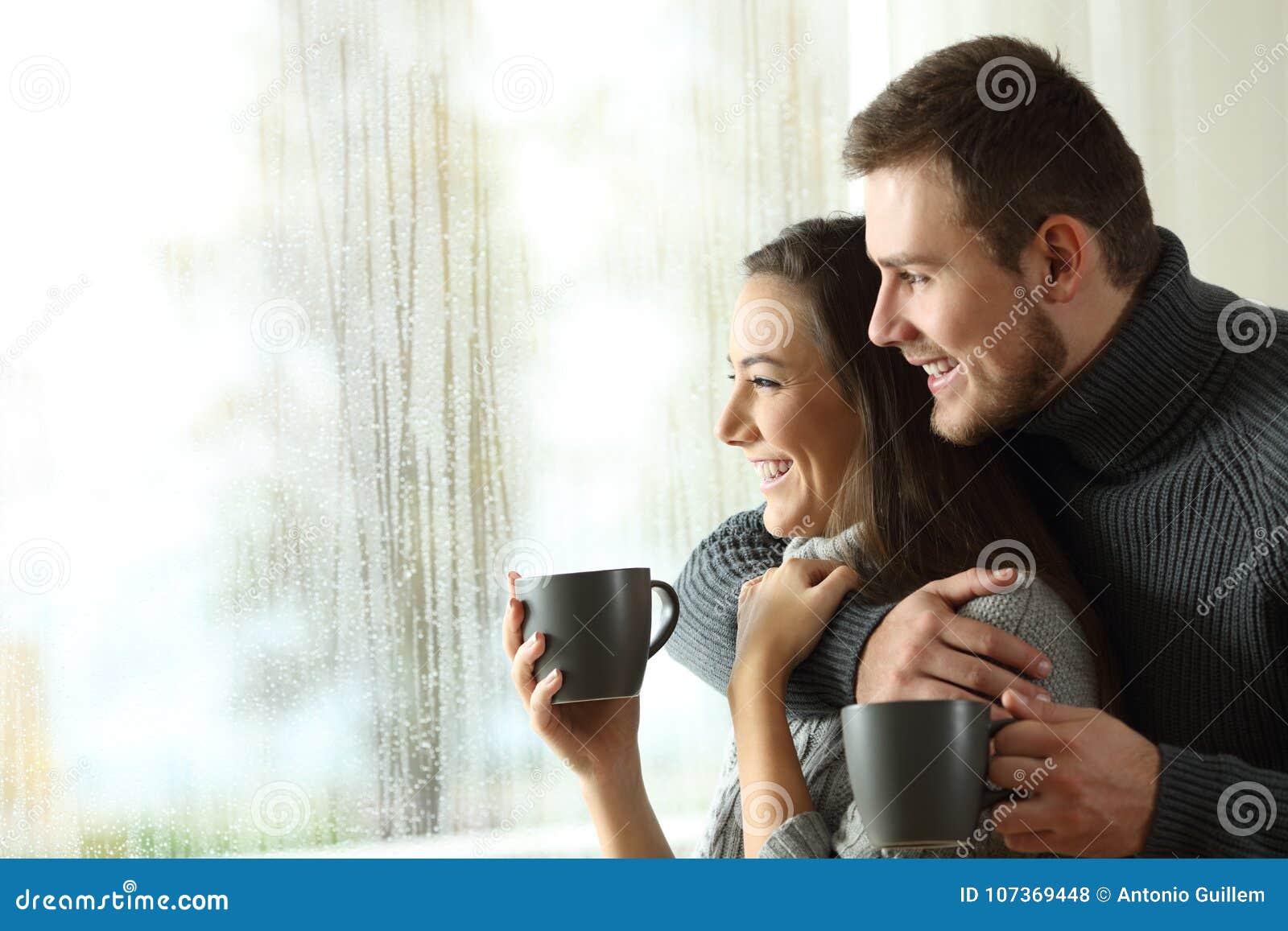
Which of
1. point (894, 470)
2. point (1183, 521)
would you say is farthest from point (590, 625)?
point (1183, 521)

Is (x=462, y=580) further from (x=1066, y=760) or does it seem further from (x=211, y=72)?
(x=1066, y=760)

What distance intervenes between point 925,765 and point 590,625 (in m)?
0.26

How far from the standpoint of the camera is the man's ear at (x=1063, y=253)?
96cm

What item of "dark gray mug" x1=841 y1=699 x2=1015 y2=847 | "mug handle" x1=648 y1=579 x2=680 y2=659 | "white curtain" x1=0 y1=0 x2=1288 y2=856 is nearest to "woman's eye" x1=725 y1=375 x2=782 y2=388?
"mug handle" x1=648 y1=579 x2=680 y2=659

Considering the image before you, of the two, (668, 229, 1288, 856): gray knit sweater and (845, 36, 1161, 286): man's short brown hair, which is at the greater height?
(845, 36, 1161, 286): man's short brown hair

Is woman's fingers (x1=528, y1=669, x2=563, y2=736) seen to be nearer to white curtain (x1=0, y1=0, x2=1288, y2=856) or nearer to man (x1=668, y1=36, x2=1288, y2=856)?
man (x1=668, y1=36, x2=1288, y2=856)

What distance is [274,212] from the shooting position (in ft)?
5.34

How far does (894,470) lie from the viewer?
102 centimetres

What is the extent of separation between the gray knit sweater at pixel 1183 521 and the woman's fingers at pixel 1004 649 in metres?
0.08

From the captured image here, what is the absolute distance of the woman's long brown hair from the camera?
96 centimetres

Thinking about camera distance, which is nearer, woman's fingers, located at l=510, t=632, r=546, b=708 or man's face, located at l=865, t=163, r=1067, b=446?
woman's fingers, located at l=510, t=632, r=546, b=708

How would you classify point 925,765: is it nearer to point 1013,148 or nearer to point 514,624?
point 514,624
